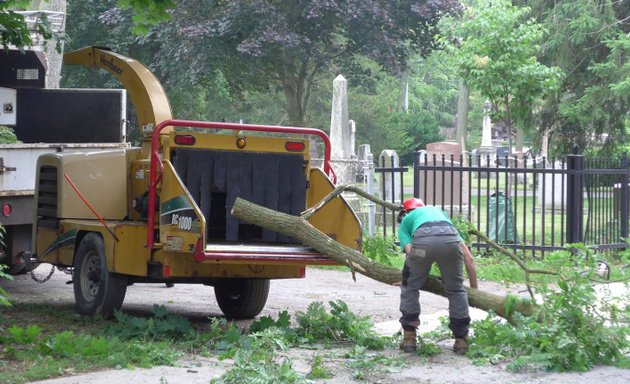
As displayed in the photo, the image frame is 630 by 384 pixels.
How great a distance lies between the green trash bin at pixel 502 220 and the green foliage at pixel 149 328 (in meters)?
8.15

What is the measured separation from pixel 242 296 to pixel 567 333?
4032mm

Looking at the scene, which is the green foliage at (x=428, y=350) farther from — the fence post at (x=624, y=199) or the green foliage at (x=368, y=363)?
the fence post at (x=624, y=199)

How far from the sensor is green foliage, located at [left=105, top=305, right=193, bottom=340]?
9.50 metres

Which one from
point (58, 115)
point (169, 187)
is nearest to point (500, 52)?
point (58, 115)

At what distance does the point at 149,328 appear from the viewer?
954 centimetres

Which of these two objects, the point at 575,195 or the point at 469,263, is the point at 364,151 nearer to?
the point at 575,195

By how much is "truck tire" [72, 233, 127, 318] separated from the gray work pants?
3.02m

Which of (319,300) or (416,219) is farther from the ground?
(416,219)

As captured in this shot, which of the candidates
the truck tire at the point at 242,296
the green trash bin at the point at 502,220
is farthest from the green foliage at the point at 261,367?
the green trash bin at the point at 502,220

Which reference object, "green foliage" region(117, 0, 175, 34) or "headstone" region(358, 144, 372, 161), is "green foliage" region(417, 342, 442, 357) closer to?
"green foliage" region(117, 0, 175, 34)

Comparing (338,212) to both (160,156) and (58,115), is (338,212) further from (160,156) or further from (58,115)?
(58,115)

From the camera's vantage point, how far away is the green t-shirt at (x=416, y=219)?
9.05m

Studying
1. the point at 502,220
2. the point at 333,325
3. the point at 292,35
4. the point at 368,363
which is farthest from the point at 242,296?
the point at 292,35

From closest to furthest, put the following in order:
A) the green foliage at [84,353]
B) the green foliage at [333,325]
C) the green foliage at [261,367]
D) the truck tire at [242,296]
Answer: the green foliage at [261,367]
the green foliage at [84,353]
the green foliage at [333,325]
the truck tire at [242,296]
